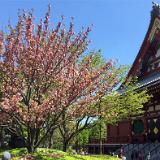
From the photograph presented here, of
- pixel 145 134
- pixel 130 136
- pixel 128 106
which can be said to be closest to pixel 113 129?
pixel 130 136

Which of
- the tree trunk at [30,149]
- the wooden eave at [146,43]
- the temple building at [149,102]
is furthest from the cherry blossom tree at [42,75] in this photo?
the wooden eave at [146,43]

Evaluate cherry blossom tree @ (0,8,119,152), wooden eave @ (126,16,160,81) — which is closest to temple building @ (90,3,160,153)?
wooden eave @ (126,16,160,81)

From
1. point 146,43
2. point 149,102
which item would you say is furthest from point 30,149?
point 146,43

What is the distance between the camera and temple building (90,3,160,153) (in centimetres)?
3297

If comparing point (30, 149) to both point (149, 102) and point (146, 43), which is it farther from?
point (146, 43)

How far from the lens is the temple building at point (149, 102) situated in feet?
108

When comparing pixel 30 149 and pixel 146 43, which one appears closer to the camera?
pixel 30 149

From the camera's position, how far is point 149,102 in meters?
33.9

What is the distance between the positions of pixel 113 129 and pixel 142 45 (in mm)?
9952

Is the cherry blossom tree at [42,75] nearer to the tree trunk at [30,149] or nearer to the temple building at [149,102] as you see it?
the tree trunk at [30,149]

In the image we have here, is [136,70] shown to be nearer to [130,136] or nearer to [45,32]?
[130,136]

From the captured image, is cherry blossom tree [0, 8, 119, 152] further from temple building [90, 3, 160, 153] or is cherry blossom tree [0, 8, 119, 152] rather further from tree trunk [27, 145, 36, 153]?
temple building [90, 3, 160, 153]

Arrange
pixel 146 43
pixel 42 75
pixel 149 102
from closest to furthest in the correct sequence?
pixel 42 75
pixel 149 102
pixel 146 43

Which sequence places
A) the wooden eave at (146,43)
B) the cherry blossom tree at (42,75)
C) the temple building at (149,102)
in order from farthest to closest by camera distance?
1. the wooden eave at (146,43)
2. the temple building at (149,102)
3. the cherry blossom tree at (42,75)
